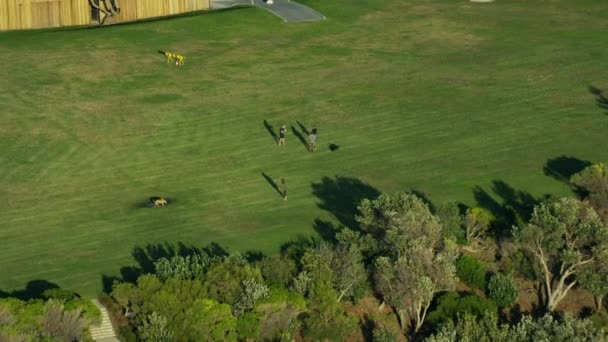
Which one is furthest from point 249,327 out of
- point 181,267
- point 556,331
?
point 556,331

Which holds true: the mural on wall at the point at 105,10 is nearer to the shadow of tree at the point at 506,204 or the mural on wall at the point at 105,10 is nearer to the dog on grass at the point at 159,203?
the dog on grass at the point at 159,203

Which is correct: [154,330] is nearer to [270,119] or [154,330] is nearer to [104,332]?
[104,332]

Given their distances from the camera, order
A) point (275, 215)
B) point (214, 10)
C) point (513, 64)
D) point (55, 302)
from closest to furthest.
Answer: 1. point (55, 302)
2. point (275, 215)
3. point (513, 64)
4. point (214, 10)

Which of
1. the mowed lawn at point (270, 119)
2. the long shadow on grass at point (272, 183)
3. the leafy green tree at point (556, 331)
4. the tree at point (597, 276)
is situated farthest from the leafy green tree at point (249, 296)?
the tree at point (597, 276)

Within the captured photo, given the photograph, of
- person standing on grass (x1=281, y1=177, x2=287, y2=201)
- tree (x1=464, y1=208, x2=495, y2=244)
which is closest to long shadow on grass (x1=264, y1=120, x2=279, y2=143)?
person standing on grass (x1=281, y1=177, x2=287, y2=201)

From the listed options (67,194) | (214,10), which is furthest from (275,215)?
(214,10)

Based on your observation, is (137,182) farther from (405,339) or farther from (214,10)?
(214,10)
